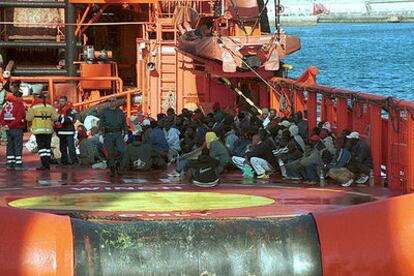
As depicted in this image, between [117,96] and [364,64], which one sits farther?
[364,64]

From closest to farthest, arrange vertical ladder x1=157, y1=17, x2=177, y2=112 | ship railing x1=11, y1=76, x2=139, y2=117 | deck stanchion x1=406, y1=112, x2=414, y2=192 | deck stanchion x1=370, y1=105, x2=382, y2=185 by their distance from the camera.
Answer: deck stanchion x1=406, y1=112, x2=414, y2=192 → deck stanchion x1=370, y1=105, x2=382, y2=185 → ship railing x1=11, y1=76, x2=139, y2=117 → vertical ladder x1=157, y1=17, x2=177, y2=112

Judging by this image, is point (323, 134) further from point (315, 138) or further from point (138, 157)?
point (138, 157)


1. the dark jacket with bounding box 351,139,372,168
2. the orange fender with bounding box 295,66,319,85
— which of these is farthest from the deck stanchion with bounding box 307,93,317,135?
the dark jacket with bounding box 351,139,372,168

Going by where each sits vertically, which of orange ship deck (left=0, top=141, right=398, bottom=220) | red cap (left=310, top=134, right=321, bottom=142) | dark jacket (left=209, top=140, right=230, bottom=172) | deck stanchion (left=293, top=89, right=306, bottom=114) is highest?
deck stanchion (left=293, top=89, right=306, bottom=114)

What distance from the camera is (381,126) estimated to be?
18156 mm

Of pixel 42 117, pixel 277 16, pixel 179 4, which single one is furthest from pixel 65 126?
pixel 179 4

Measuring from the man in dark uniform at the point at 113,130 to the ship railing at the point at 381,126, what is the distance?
4115 mm

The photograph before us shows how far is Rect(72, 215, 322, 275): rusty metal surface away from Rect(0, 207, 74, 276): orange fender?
5.4 inches

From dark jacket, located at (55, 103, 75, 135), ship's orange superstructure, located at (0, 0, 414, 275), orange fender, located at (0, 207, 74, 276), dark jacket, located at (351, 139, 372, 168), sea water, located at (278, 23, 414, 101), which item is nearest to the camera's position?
orange fender, located at (0, 207, 74, 276)

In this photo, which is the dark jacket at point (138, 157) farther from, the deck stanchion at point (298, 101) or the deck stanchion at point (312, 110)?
the deck stanchion at point (298, 101)

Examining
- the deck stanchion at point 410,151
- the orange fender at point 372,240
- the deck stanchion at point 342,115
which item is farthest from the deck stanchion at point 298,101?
the orange fender at point 372,240

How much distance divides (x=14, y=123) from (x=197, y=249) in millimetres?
12399

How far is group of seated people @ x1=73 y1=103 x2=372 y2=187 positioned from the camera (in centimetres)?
1747

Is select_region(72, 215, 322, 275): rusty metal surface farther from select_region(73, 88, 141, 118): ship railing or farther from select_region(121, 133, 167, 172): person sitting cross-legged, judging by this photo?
select_region(73, 88, 141, 118): ship railing
